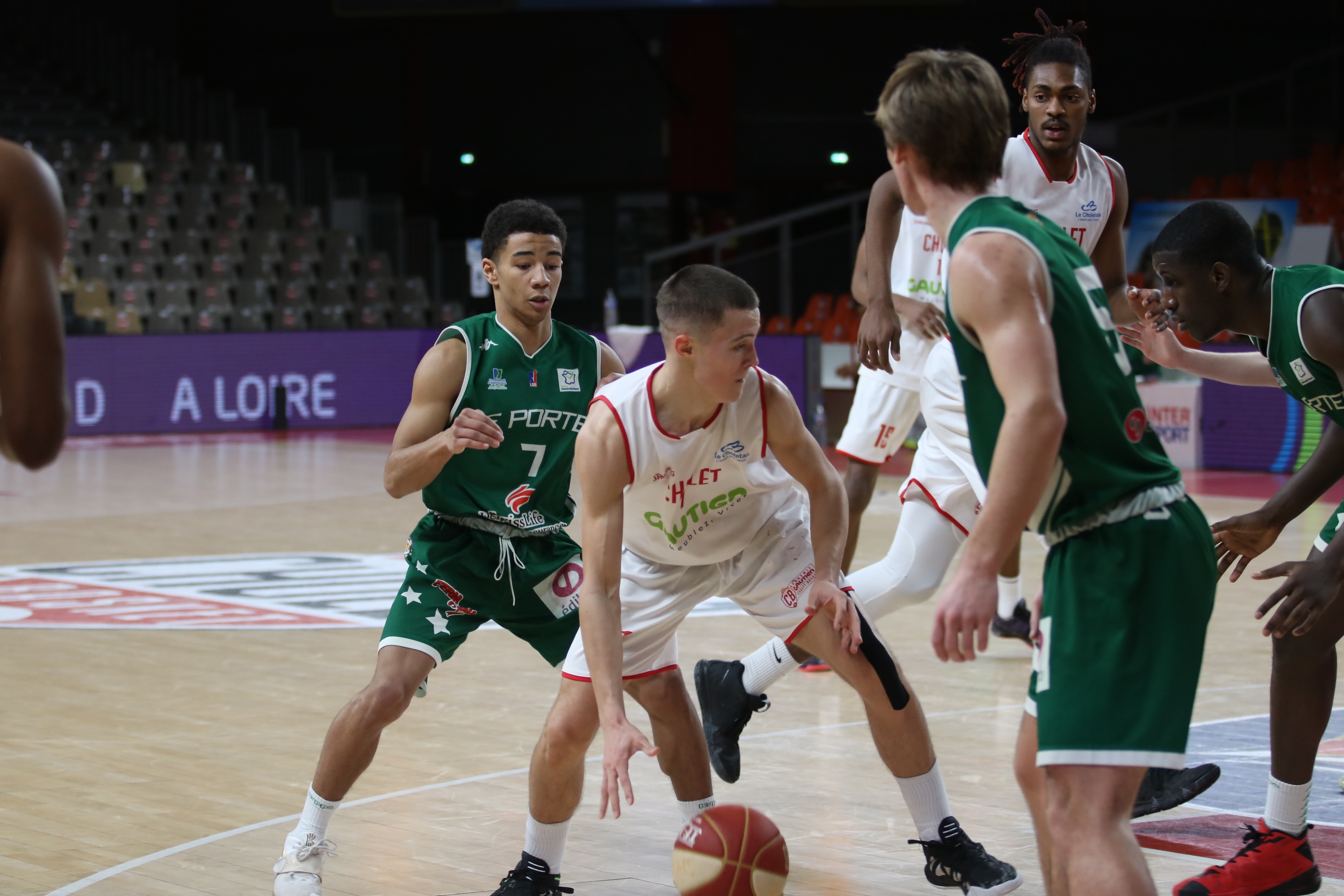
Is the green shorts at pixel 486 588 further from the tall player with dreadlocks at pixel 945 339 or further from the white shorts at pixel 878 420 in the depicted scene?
the white shorts at pixel 878 420

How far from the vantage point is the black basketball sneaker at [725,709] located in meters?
5.10

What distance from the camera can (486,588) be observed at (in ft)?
15.2

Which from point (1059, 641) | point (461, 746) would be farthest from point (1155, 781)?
point (461, 746)

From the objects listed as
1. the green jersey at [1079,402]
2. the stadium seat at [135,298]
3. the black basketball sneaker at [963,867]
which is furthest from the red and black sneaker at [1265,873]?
the stadium seat at [135,298]

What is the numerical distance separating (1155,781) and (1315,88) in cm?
2023

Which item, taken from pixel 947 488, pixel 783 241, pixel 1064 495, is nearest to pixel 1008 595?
pixel 947 488

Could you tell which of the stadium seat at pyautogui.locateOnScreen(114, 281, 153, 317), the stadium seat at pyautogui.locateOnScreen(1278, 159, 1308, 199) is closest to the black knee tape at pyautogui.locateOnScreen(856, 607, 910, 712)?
the stadium seat at pyautogui.locateOnScreen(1278, 159, 1308, 199)

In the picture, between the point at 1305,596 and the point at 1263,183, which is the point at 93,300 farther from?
the point at 1305,596

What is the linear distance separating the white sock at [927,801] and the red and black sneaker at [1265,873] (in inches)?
24.0

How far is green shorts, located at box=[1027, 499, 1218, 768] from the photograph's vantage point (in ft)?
9.66

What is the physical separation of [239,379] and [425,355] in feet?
48.6

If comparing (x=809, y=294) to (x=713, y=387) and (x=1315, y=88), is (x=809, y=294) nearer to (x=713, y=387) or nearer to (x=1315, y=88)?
(x=1315, y=88)

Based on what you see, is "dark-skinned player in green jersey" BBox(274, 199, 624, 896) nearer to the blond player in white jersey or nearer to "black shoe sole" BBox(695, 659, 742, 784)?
the blond player in white jersey

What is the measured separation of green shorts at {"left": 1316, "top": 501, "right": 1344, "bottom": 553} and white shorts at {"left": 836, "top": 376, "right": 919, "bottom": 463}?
2337mm
